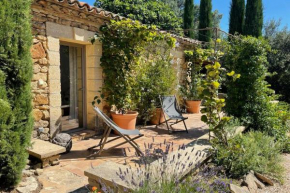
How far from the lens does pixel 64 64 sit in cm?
478

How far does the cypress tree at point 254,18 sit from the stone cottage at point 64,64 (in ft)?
37.5

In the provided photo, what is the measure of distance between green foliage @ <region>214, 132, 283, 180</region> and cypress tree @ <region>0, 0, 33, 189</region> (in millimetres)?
2541

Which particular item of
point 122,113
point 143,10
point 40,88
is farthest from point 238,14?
point 40,88

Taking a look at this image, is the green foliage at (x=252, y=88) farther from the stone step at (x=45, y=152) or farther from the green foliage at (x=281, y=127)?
the stone step at (x=45, y=152)

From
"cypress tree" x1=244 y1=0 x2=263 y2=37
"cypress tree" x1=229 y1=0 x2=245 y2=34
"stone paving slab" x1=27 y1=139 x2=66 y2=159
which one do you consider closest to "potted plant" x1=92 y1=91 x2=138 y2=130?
"stone paving slab" x1=27 y1=139 x2=66 y2=159

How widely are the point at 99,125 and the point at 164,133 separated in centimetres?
154

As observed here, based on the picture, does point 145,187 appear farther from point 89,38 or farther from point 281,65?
point 281,65

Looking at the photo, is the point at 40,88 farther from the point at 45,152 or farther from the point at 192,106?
the point at 192,106

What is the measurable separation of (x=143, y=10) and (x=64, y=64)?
9.30 m

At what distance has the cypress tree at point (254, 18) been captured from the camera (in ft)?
44.3

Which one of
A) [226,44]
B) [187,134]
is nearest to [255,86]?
[226,44]

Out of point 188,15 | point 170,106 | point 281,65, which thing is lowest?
point 170,106

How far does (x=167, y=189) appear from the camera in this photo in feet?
6.22

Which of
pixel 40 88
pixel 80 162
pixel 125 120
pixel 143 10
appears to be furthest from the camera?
pixel 143 10
